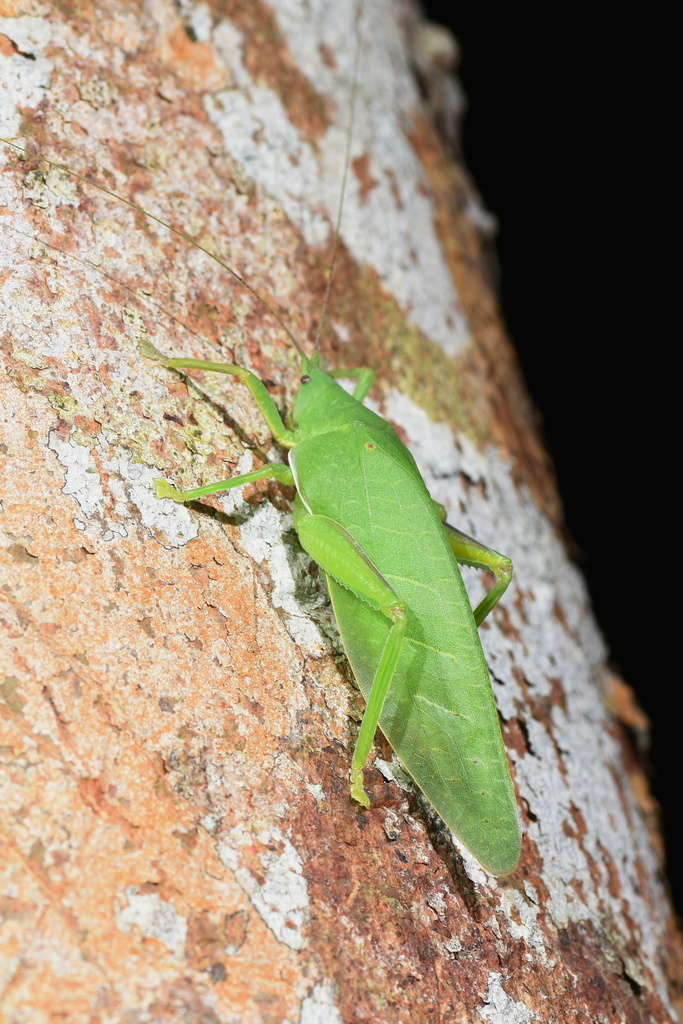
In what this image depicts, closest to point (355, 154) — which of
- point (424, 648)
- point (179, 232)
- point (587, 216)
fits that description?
point (179, 232)

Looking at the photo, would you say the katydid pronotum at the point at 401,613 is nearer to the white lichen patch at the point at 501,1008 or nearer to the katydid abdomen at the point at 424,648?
the katydid abdomen at the point at 424,648

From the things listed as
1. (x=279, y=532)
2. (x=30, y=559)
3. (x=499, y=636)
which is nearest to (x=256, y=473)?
(x=279, y=532)

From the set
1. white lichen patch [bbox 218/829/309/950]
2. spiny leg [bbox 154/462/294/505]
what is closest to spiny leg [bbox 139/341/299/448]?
spiny leg [bbox 154/462/294/505]

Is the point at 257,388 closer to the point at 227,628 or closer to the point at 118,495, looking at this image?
the point at 118,495

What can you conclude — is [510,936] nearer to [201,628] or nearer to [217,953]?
[217,953]

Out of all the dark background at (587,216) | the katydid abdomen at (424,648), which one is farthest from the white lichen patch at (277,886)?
the dark background at (587,216)

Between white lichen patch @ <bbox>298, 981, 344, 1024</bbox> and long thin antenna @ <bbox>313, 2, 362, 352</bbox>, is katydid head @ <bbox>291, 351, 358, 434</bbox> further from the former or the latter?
white lichen patch @ <bbox>298, 981, 344, 1024</bbox>
